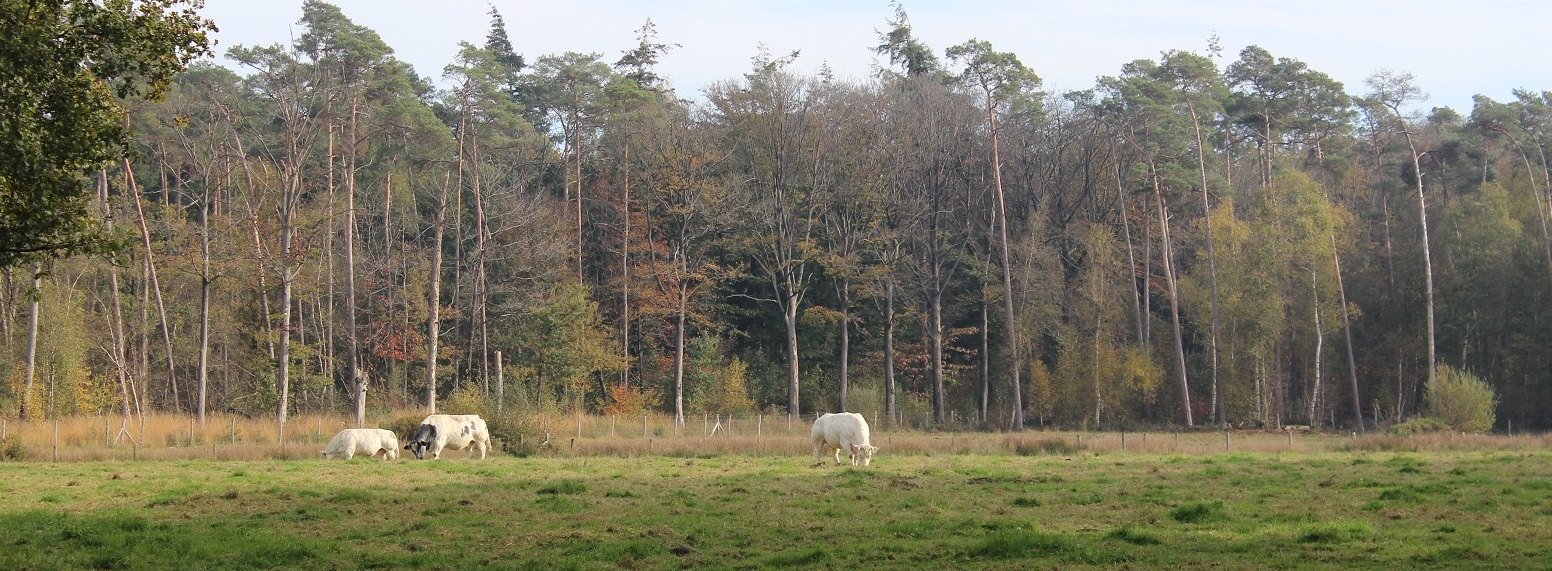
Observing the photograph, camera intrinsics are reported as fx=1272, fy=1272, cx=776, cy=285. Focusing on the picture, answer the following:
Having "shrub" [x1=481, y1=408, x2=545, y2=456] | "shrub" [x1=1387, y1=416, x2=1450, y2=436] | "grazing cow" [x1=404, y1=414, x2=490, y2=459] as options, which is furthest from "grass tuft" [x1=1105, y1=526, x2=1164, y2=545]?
"shrub" [x1=1387, y1=416, x2=1450, y2=436]

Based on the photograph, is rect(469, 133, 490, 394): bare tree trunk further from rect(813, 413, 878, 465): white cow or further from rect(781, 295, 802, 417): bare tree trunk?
rect(813, 413, 878, 465): white cow

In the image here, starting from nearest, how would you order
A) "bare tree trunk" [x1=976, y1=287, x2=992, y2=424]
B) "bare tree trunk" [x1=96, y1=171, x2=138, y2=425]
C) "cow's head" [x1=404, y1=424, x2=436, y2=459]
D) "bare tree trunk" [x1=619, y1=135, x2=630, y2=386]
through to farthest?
"cow's head" [x1=404, y1=424, x2=436, y2=459] < "bare tree trunk" [x1=96, y1=171, x2=138, y2=425] < "bare tree trunk" [x1=619, y1=135, x2=630, y2=386] < "bare tree trunk" [x1=976, y1=287, x2=992, y2=424]

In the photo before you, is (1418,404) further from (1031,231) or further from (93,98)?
(93,98)

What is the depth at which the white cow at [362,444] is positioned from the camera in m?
28.9

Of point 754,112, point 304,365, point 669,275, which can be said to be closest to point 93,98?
point 304,365

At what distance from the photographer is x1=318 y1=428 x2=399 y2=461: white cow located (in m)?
28.9

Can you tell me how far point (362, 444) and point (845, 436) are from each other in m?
11.3

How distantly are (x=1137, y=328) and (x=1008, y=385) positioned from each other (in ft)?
21.4

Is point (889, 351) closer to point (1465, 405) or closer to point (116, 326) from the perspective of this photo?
point (1465, 405)

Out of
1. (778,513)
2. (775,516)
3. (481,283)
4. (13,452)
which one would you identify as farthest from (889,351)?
(775,516)

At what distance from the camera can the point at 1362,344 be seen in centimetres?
5941

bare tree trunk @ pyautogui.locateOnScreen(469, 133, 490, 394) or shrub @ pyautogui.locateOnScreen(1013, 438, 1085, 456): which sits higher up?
bare tree trunk @ pyautogui.locateOnScreen(469, 133, 490, 394)

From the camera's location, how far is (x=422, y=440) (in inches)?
1177

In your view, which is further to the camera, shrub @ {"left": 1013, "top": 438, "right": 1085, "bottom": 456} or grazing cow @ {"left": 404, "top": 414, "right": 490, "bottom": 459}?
shrub @ {"left": 1013, "top": 438, "right": 1085, "bottom": 456}
